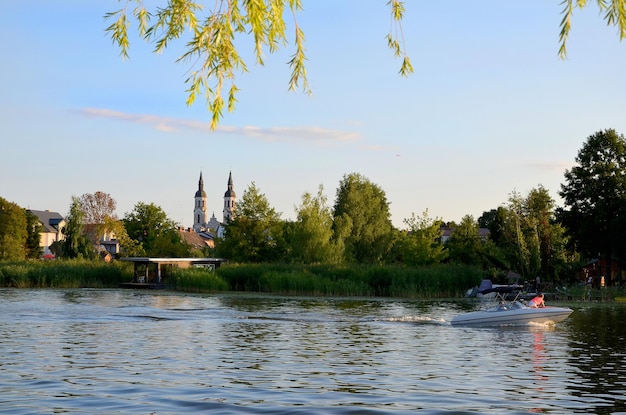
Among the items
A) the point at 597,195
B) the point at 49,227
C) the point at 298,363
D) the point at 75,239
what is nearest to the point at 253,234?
the point at 75,239

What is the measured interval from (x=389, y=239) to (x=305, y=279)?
39652mm

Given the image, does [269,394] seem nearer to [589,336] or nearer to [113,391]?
[113,391]

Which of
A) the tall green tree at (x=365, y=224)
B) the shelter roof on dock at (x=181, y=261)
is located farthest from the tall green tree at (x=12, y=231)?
the tall green tree at (x=365, y=224)

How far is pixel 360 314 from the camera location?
43219 millimetres

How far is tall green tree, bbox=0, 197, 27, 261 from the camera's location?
10832 cm

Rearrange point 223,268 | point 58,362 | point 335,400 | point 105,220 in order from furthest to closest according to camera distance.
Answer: point 105,220 → point 223,268 → point 58,362 → point 335,400

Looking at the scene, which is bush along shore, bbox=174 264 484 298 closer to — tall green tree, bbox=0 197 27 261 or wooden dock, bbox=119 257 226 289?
wooden dock, bbox=119 257 226 289

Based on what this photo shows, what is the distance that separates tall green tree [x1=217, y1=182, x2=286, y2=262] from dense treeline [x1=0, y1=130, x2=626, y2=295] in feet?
0.38

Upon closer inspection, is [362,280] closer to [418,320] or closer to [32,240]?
[418,320]

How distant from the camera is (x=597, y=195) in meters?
78.1

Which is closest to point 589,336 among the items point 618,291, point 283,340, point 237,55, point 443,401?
point 283,340

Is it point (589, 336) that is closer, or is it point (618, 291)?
point (589, 336)

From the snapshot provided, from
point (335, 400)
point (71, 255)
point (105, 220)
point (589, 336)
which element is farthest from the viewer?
point (105, 220)

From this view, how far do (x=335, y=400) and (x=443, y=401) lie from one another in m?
2.33
